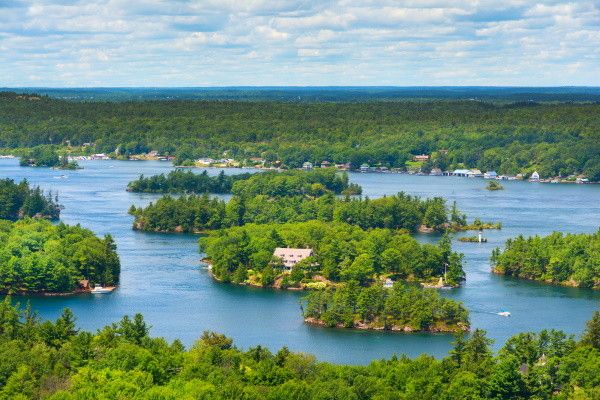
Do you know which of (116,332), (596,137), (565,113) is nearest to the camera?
(116,332)

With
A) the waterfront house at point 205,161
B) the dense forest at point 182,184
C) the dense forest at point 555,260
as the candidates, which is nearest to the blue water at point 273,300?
the dense forest at point 555,260

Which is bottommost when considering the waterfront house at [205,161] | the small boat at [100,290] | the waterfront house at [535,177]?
the waterfront house at [205,161]

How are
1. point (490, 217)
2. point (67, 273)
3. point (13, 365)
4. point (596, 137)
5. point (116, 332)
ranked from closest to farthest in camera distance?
point (13, 365), point (116, 332), point (67, 273), point (490, 217), point (596, 137)

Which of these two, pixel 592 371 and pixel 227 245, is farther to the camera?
pixel 227 245

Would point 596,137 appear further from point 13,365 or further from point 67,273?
point 13,365

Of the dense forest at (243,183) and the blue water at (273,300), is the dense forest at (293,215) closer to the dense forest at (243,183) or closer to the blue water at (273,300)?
the blue water at (273,300)

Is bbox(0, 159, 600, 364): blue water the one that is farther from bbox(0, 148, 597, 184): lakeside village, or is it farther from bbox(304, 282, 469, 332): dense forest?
bbox(0, 148, 597, 184): lakeside village

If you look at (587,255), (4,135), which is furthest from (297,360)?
(4,135)
